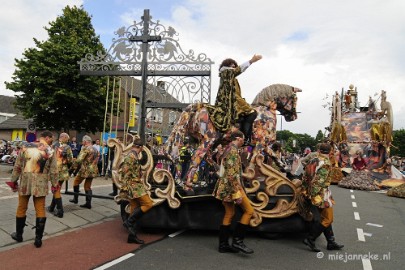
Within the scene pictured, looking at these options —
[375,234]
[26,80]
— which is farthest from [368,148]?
[26,80]

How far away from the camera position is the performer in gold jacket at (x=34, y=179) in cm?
452

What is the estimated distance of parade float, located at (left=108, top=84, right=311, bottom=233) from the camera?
515 centimetres

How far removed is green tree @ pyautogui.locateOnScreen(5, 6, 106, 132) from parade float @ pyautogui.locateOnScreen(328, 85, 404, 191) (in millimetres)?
11693

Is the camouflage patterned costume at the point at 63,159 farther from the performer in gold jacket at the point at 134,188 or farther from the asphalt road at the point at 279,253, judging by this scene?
the asphalt road at the point at 279,253

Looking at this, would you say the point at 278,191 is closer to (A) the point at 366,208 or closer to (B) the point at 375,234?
(B) the point at 375,234

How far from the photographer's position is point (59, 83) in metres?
13.6

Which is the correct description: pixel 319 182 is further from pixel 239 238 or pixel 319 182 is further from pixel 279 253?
pixel 239 238

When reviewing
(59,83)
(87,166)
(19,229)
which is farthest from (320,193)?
(59,83)

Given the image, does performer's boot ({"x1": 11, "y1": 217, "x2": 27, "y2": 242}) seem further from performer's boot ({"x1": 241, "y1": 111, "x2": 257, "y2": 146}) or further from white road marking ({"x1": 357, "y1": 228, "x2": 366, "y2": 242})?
white road marking ({"x1": 357, "y1": 228, "x2": 366, "y2": 242})

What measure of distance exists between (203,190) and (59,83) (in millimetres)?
10660

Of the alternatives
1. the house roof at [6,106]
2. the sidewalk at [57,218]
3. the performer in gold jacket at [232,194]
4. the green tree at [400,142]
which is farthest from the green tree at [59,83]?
the green tree at [400,142]

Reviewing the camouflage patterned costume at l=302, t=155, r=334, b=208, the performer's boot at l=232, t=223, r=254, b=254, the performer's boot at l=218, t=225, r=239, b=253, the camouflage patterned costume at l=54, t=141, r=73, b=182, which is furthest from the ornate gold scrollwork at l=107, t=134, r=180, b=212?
the camouflage patterned costume at l=302, t=155, r=334, b=208

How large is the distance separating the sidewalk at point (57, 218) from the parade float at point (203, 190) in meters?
1.13

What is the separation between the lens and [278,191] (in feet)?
17.6
